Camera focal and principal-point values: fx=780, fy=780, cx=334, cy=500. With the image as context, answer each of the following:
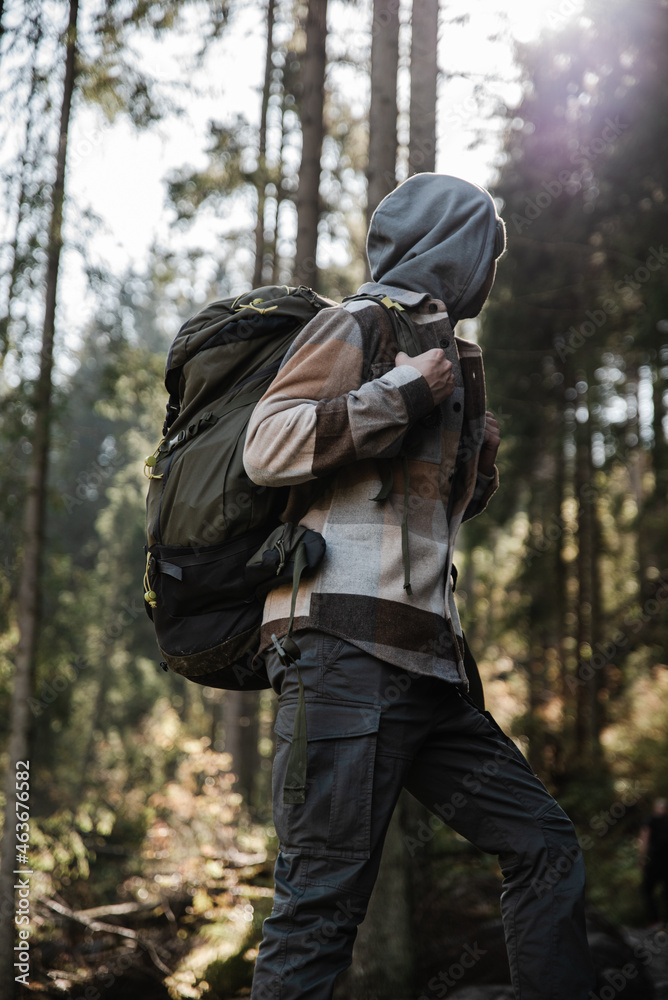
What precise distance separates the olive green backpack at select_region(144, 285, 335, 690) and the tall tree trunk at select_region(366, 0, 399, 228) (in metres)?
3.64

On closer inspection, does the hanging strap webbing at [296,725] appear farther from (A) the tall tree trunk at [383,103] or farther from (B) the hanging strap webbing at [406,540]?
(A) the tall tree trunk at [383,103]

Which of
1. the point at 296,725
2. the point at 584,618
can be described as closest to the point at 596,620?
the point at 584,618

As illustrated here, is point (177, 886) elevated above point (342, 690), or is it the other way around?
point (342, 690)

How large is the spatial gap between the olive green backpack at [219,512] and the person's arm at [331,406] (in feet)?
0.42

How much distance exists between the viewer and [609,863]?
36.3ft

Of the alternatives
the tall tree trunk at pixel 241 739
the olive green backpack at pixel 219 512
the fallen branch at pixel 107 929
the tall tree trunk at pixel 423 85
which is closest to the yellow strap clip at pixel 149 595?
the olive green backpack at pixel 219 512

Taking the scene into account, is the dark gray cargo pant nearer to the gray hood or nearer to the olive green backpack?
the olive green backpack

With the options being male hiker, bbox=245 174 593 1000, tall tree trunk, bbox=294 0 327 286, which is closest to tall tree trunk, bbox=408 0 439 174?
tall tree trunk, bbox=294 0 327 286

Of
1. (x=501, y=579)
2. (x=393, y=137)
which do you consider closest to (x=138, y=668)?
(x=501, y=579)

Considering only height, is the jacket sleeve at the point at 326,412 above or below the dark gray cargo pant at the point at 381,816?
above

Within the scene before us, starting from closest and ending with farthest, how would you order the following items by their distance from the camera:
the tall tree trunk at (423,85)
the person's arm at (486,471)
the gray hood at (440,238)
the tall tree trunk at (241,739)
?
the gray hood at (440,238), the person's arm at (486,471), the tall tree trunk at (423,85), the tall tree trunk at (241,739)

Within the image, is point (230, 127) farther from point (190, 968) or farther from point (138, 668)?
point (138, 668)

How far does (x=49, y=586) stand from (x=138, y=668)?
Result: 19.6 m

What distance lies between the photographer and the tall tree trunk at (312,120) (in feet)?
25.5
